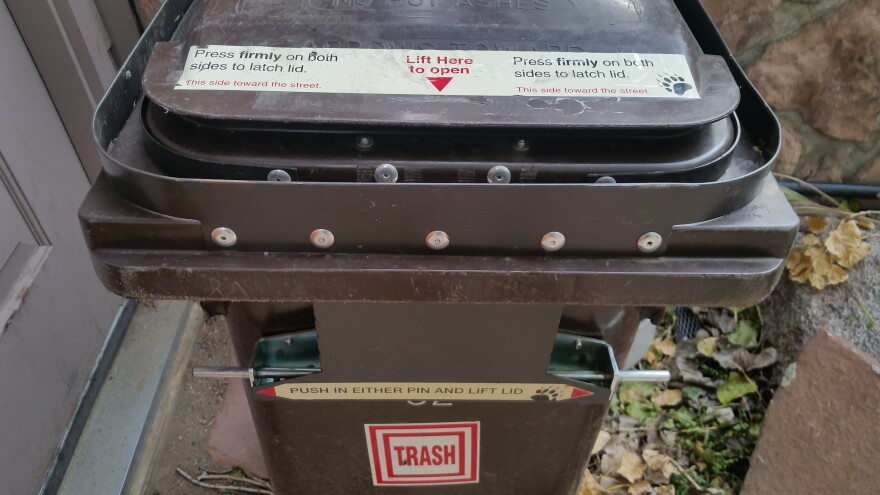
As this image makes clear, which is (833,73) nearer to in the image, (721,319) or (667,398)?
(721,319)

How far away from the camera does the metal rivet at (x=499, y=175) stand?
768 millimetres

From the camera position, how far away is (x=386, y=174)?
0.77 metres

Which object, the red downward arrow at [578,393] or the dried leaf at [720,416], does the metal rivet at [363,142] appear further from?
the dried leaf at [720,416]

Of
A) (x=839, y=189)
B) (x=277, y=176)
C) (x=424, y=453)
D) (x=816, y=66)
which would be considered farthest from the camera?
(x=839, y=189)

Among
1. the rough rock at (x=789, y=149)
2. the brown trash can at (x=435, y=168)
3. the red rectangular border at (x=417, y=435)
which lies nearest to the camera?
the brown trash can at (x=435, y=168)

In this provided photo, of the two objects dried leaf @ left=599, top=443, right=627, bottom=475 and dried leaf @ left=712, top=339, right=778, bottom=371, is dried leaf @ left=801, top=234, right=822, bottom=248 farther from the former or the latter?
dried leaf @ left=599, top=443, right=627, bottom=475

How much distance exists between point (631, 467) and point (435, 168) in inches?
46.2

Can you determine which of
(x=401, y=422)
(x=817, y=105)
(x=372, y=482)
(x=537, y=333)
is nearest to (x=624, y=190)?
(x=537, y=333)

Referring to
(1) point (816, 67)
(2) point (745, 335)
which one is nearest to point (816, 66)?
(1) point (816, 67)

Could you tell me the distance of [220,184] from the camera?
2.40ft

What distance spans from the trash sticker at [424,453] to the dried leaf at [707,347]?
911 mm

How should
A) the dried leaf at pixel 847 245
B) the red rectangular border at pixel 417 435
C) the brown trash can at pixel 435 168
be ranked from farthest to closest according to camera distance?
the dried leaf at pixel 847 245 < the red rectangular border at pixel 417 435 < the brown trash can at pixel 435 168

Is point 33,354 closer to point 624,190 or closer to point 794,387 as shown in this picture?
point 624,190

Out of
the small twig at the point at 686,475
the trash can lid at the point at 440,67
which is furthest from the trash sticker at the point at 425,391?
the small twig at the point at 686,475
